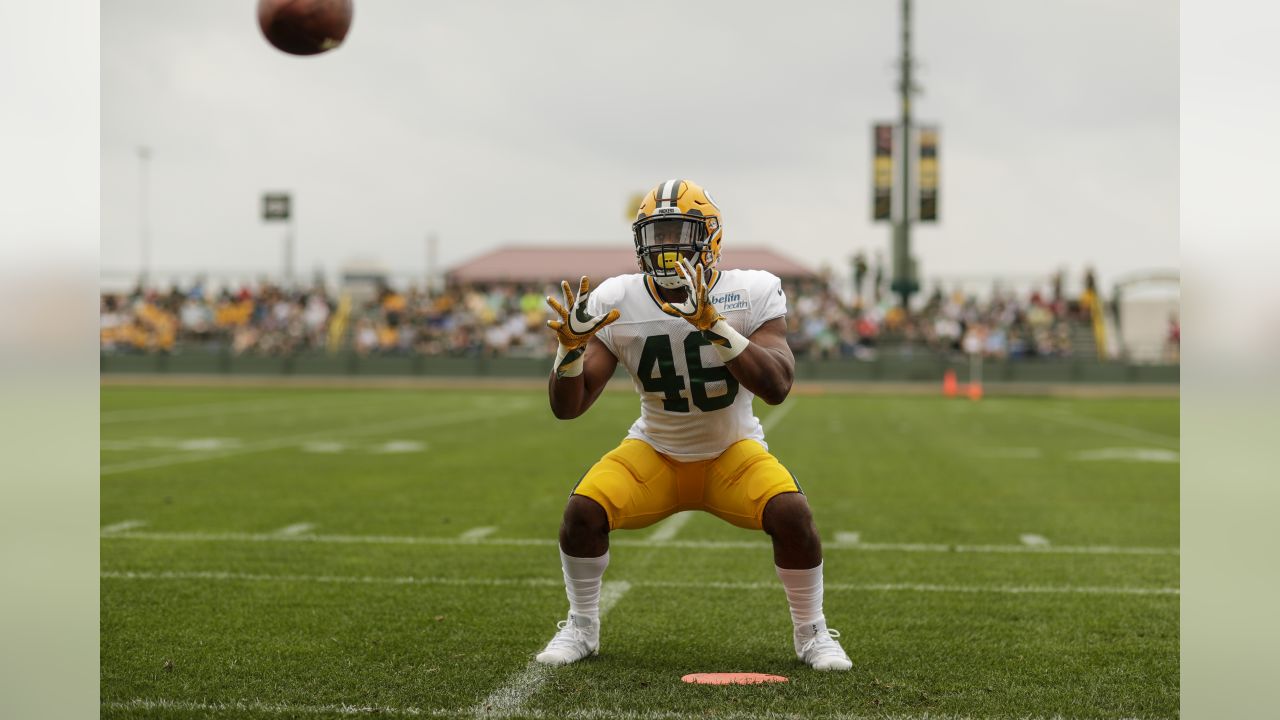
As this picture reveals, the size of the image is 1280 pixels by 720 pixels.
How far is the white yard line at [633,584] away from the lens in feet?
18.2

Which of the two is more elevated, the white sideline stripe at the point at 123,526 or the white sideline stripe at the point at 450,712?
the white sideline stripe at the point at 450,712

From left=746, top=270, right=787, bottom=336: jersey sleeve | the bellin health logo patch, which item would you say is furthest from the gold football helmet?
left=746, top=270, right=787, bottom=336: jersey sleeve

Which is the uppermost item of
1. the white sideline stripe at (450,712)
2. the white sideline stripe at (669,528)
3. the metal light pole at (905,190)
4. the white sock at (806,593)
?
the metal light pole at (905,190)

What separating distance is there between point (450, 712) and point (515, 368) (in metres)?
27.6

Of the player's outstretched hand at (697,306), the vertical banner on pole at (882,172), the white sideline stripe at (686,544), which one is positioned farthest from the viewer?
the vertical banner on pole at (882,172)

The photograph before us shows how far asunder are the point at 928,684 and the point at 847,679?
253mm

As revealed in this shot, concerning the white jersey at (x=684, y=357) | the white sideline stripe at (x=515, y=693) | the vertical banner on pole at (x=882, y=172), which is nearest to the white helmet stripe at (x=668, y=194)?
the white jersey at (x=684, y=357)

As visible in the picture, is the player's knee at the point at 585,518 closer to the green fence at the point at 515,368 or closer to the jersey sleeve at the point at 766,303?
the jersey sleeve at the point at 766,303

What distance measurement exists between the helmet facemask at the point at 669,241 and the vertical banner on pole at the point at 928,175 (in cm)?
3177

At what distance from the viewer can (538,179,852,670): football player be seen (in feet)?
13.2

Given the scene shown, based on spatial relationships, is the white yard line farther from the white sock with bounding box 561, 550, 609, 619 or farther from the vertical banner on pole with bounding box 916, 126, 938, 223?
the vertical banner on pole with bounding box 916, 126, 938, 223
